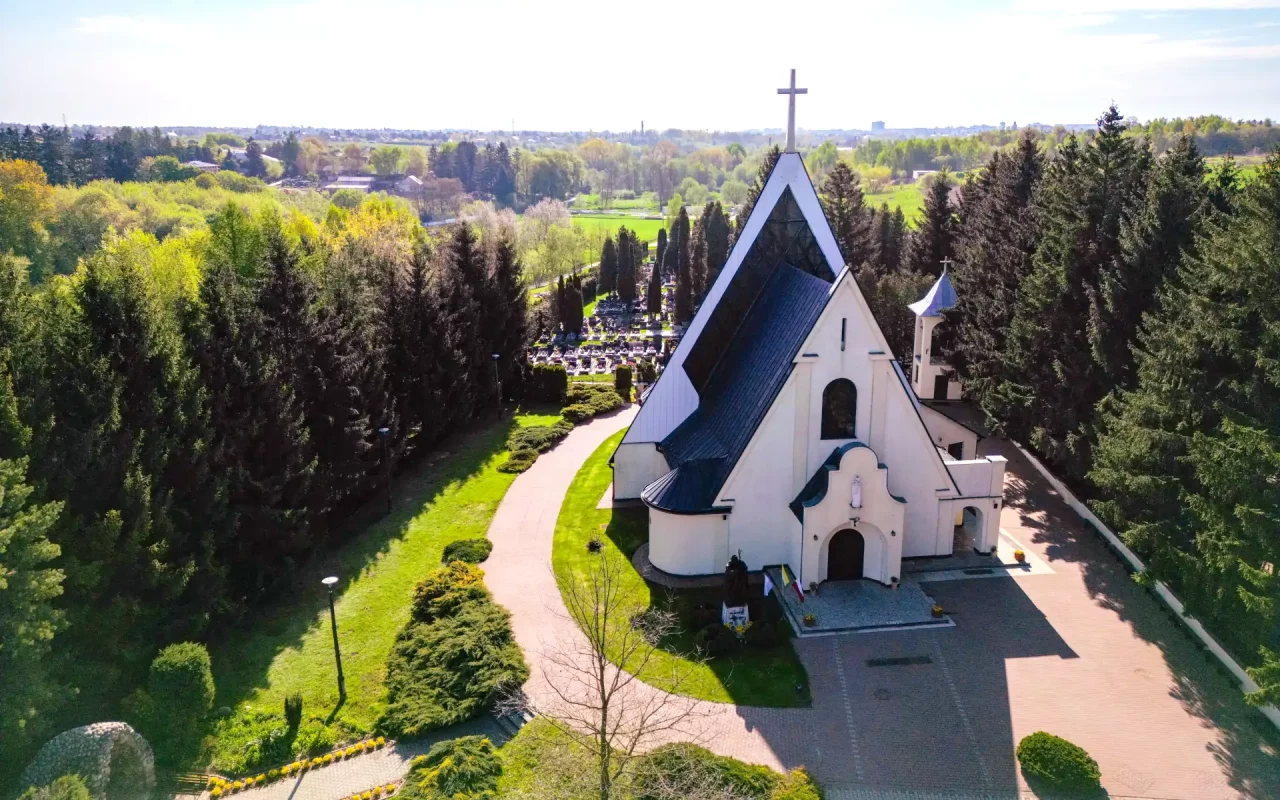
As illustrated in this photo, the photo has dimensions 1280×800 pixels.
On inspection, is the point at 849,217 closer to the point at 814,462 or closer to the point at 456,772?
the point at 814,462

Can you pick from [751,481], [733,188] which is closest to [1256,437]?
[751,481]

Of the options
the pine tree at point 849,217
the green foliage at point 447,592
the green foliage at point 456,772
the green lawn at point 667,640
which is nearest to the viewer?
the green foliage at point 456,772

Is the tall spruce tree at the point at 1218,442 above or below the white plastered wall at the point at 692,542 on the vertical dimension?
above

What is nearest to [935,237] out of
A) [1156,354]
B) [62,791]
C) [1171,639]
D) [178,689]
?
[1156,354]

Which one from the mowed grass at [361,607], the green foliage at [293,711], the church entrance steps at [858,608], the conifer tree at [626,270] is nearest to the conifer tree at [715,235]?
the conifer tree at [626,270]

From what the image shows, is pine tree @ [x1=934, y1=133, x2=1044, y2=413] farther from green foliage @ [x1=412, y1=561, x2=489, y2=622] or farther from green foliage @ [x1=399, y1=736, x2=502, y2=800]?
green foliage @ [x1=399, y1=736, x2=502, y2=800]

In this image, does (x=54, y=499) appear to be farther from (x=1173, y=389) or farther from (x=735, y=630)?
(x=1173, y=389)

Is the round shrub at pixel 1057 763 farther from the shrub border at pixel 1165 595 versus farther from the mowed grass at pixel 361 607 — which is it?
the mowed grass at pixel 361 607
